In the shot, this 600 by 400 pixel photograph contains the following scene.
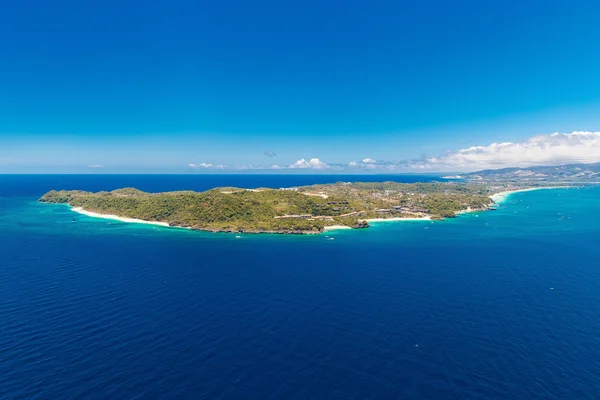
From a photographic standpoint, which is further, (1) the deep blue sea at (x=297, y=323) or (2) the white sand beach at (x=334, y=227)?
(2) the white sand beach at (x=334, y=227)

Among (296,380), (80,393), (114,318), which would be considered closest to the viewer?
(80,393)

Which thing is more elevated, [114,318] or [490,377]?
[114,318]

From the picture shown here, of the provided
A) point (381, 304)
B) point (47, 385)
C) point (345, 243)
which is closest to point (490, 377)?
point (381, 304)

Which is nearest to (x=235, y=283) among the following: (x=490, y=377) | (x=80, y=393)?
(x=80, y=393)

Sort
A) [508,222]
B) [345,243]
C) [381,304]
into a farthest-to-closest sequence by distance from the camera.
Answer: [508,222] → [345,243] → [381,304]

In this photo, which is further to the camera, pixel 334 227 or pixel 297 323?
pixel 334 227

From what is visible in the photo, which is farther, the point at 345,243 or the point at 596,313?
the point at 345,243

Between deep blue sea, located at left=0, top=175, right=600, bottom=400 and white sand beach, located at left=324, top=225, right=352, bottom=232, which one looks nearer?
deep blue sea, located at left=0, top=175, right=600, bottom=400

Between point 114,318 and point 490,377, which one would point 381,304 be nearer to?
point 490,377
